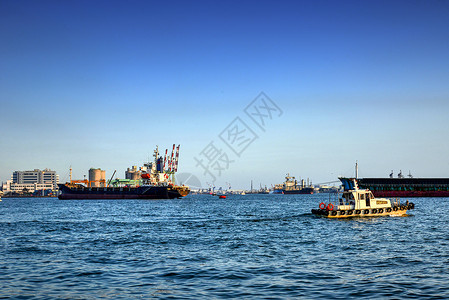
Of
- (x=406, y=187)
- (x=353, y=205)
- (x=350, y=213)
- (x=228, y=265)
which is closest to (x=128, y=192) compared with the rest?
(x=406, y=187)

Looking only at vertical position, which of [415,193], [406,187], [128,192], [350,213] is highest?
[406,187]

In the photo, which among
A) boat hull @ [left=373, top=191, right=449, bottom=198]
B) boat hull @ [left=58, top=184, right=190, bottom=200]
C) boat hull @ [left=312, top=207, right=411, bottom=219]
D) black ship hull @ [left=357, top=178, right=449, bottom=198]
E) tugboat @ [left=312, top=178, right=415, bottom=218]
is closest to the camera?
boat hull @ [left=312, top=207, right=411, bottom=219]

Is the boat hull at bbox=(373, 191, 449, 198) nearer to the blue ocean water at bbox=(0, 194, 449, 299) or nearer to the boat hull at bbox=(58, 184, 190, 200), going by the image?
the boat hull at bbox=(58, 184, 190, 200)

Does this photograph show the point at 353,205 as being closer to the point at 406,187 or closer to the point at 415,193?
the point at 415,193

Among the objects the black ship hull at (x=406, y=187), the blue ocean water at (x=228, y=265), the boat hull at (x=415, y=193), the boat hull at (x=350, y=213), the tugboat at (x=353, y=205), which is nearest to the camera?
the blue ocean water at (x=228, y=265)

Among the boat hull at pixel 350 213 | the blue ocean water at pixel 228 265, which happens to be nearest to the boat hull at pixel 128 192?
the boat hull at pixel 350 213

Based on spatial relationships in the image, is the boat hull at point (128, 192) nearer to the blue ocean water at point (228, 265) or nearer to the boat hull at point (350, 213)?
the boat hull at point (350, 213)

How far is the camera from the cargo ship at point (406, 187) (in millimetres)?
171875

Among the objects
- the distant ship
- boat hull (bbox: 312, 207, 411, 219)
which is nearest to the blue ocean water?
boat hull (bbox: 312, 207, 411, 219)

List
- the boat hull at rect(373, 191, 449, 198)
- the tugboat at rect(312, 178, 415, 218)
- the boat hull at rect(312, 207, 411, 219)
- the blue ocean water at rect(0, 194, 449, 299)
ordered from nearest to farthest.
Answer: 1. the blue ocean water at rect(0, 194, 449, 299)
2. the boat hull at rect(312, 207, 411, 219)
3. the tugboat at rect(312, 178, 415, 218)
4. the boat hull at rect(373, 191, 449, 198)

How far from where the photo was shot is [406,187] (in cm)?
17575

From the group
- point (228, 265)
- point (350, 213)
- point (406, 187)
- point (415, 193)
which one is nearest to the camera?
point (228, 265)

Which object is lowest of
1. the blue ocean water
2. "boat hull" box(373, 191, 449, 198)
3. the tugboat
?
"boat hull" box(373, 191, 449, 198)

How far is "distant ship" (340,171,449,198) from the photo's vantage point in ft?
564
